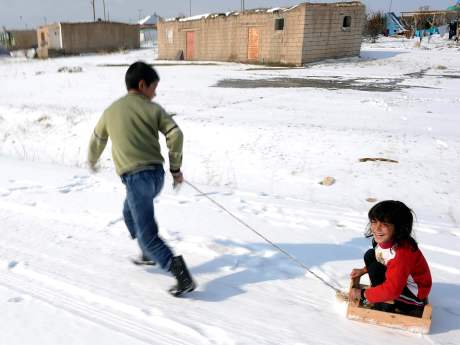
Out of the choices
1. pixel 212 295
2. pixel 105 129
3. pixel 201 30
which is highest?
pixel 201 30

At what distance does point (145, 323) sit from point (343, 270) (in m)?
1.69

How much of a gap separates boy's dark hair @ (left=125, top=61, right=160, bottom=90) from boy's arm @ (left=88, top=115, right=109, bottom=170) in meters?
0.37

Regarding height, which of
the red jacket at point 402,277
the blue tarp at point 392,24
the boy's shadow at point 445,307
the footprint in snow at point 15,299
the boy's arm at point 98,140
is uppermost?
the blue tarp at point 392,24

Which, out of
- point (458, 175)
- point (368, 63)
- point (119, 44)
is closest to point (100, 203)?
point (458, 175)

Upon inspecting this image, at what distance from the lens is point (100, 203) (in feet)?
15.1

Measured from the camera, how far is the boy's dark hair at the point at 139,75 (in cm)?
267

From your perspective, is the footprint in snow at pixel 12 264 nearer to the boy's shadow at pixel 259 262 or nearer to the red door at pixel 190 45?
the boy's shadow at pixel 259 262

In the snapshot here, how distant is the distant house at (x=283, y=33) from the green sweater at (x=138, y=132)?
67.7ft

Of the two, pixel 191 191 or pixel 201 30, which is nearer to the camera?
pixel 191 191

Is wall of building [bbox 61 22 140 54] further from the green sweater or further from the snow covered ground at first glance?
the green sweater

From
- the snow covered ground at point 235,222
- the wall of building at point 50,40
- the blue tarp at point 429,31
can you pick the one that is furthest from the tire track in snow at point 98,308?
the blue tarp at point 429,31

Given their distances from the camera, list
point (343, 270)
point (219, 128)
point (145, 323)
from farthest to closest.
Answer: point (219, 128)
point (343, 270)
point (145, 323)

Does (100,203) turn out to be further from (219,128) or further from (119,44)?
(119,44)

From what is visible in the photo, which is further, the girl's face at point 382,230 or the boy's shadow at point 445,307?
the boy's shadow at point 445,307
